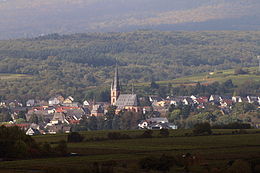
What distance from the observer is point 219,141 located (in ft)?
253

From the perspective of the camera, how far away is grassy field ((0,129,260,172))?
5847 centimetres

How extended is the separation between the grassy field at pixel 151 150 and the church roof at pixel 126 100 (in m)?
66.5

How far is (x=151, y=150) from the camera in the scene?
6975 cm

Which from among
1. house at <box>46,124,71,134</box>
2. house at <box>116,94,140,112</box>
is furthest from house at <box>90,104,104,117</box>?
house at <box>46,124,71,134</box>

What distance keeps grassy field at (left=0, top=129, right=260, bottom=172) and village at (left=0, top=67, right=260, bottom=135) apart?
37109 mm

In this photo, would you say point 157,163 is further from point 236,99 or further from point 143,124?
point 236,99

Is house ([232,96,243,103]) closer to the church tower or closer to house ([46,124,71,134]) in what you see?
the church tower

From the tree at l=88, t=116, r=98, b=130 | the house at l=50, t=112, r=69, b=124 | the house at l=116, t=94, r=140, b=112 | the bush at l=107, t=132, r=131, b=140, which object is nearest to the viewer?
the bush at l=107, t=132, r=131, b=140

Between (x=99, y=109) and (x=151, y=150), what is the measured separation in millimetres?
84173

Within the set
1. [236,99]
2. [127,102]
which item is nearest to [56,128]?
[127,102]

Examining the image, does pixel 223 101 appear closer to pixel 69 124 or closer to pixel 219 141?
pixel 69 124

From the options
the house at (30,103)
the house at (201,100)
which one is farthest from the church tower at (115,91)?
the house at (30,103)

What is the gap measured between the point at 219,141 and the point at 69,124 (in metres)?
54.8

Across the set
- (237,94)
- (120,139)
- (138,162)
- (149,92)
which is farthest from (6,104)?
(138,162)
